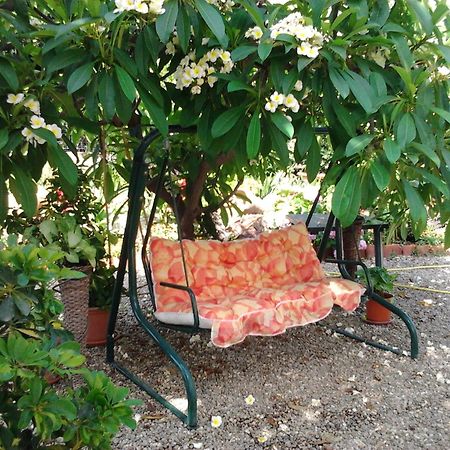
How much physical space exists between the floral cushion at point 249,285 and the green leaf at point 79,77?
1040mm

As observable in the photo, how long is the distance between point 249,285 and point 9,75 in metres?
1.63

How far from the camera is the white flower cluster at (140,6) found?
1.46 m

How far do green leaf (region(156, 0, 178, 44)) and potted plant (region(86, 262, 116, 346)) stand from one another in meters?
1.56

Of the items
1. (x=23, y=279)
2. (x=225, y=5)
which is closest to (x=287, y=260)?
(x=225, y=5)

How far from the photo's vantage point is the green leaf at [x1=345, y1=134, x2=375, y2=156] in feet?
5.32

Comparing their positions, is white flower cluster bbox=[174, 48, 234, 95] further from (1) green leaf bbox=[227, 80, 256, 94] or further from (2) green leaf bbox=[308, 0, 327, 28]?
(2) green leaf bbox=[308, 0, 327, 28]

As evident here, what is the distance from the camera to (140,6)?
147 cm

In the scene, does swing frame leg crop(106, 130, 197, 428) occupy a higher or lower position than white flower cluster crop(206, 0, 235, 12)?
lower

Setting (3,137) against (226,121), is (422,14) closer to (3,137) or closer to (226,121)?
(226,121)

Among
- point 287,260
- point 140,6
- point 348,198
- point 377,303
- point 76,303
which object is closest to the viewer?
point 140,6

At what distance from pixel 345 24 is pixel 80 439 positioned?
4.92 ft

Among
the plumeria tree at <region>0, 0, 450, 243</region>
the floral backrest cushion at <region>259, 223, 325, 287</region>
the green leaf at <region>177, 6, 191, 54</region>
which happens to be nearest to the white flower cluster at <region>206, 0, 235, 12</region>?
the plumeria tree at <region>0, 0, 450, 243</region>

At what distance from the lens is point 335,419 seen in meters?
2.04

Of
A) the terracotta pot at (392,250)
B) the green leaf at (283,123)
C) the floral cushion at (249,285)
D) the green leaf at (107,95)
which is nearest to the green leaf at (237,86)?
the green leaf at (283,123)
